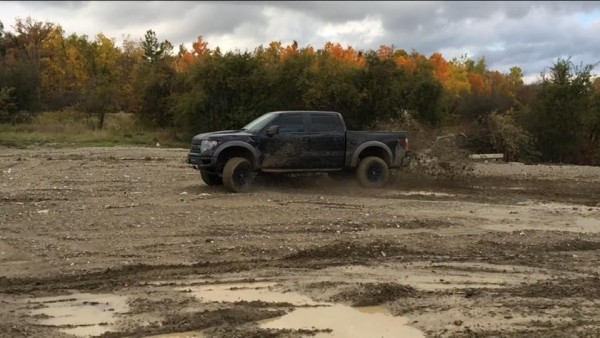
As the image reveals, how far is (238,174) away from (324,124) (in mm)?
2562

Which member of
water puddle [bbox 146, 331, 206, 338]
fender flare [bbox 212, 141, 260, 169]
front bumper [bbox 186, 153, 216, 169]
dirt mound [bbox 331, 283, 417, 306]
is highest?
fender flare [bbox 212, 141, 260, 169]

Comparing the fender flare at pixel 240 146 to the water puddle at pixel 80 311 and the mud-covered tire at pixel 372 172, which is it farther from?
the water puddle at pixel 80 311

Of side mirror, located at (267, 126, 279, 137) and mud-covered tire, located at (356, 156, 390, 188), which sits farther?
mud-covered tire, located at (356, 156, 390, 188)

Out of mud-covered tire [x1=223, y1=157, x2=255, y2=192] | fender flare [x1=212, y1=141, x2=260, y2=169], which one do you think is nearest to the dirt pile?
fender flare [x1=212, y1=141, x2=260, y2=169]

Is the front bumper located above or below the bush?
below

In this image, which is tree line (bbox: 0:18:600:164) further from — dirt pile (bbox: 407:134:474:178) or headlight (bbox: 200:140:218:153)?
headlight (bbox: 200:140:218:153)

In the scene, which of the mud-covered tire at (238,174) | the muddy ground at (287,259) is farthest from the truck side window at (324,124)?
the mud-covered tire at (238,174)

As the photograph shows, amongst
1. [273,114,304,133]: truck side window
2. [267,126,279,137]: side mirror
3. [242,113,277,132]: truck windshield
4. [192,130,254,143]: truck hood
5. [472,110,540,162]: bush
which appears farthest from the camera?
[472,110,540,162]: bush

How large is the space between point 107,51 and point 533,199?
6278 cm

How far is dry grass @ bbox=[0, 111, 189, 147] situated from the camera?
1276 inches

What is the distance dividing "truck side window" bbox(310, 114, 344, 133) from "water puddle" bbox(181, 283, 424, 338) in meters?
8.28

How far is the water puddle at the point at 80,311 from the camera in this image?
236 inches

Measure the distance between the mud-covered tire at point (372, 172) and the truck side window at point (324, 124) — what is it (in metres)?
1.03

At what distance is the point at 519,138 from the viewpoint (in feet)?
97.2
